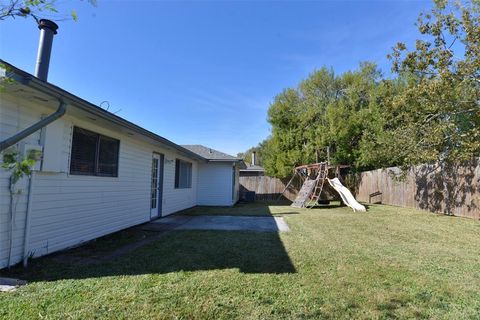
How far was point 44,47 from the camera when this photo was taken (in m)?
5.33

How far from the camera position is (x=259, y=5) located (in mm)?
9312

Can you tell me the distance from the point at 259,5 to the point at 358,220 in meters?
7.49

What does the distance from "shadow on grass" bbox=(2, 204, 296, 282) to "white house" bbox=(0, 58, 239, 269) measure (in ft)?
1.29

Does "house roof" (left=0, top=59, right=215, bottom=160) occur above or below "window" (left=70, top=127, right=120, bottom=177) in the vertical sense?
above

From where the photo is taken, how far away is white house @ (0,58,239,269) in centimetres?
413

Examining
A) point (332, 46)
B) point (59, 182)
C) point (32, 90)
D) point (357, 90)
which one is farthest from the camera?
point (357, 90)

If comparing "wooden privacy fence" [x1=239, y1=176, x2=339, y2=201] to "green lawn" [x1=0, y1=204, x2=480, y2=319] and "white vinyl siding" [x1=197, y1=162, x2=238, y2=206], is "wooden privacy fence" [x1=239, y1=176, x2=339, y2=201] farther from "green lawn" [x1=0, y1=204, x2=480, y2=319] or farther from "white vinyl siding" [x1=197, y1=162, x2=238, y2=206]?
"green lawn" [x1=0, y1=204, x2=480, y2=319]

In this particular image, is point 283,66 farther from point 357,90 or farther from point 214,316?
point 214,316

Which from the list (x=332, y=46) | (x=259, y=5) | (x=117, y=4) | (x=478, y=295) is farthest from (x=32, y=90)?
(x=332, y=46)

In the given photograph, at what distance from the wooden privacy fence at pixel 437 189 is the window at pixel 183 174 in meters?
8.68

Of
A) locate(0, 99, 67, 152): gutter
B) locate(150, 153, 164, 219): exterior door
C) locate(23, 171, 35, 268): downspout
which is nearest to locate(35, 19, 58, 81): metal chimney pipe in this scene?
locate(0, 99, 67, 152): gutter

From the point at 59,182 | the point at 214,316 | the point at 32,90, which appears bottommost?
the point at 214,316

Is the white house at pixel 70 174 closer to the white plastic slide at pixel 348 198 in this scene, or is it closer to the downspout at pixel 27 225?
the downspout at pixel 27 225

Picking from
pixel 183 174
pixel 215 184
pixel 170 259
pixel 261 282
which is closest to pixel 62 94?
pixel 170 259
